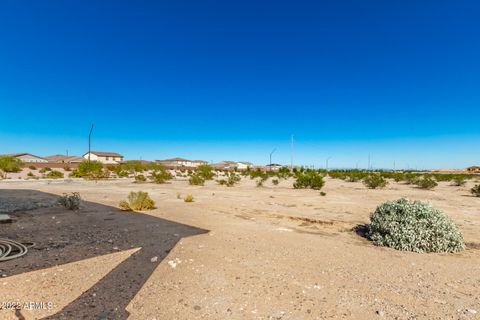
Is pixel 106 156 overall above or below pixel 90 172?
above

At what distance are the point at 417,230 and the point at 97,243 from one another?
274 inches

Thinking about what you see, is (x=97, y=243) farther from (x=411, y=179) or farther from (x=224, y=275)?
(x=411, y=179)

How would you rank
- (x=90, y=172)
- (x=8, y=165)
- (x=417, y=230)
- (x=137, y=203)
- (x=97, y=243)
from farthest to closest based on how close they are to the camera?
(x=8, y=165) → (x=90, y=172) → (x=137, y=203) → (x=417, y=230) → (x=97, y=243)

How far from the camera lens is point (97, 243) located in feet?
19.0

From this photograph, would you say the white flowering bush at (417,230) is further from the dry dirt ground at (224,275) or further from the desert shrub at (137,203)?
the desert shrub at (137,203)

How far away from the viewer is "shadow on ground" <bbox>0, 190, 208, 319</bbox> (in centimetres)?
339

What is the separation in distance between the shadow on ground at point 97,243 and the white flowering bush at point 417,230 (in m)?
4.42

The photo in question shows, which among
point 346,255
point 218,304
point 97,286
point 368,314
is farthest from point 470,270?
point 97,286

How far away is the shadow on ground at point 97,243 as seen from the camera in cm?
339

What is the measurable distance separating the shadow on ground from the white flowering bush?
4.42m

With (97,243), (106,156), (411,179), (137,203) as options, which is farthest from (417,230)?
(106,156)

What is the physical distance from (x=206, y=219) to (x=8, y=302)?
5828mm

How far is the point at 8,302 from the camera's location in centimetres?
325

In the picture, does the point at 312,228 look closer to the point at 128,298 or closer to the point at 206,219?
the point at 206,219
